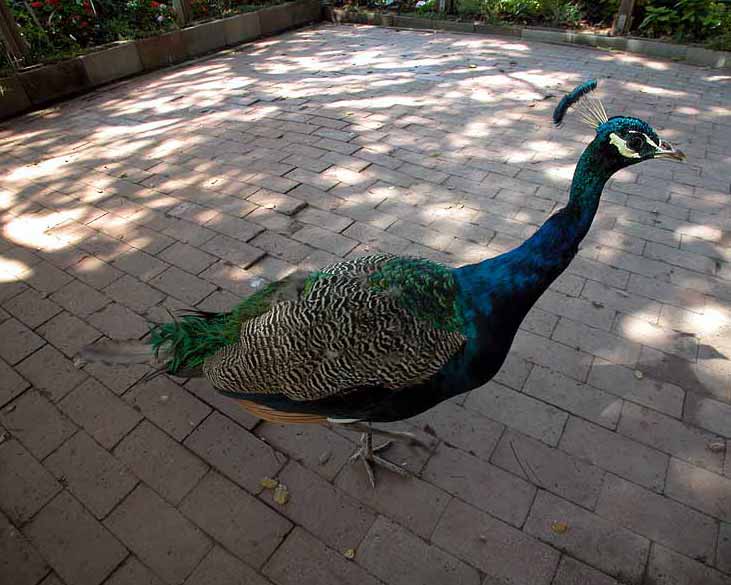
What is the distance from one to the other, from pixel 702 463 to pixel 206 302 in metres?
2.70

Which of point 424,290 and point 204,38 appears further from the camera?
point 204,38

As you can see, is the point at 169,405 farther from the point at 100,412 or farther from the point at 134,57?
the point at 134,57

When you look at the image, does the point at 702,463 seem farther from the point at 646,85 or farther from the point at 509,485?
the point at 646,85

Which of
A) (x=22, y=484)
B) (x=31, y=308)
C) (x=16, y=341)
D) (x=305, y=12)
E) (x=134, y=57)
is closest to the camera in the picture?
(x=22, y=484)

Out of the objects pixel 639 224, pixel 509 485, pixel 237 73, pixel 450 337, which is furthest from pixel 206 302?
pixel 237 73

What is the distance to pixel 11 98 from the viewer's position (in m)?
5.67

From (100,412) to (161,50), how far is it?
22.3 ft

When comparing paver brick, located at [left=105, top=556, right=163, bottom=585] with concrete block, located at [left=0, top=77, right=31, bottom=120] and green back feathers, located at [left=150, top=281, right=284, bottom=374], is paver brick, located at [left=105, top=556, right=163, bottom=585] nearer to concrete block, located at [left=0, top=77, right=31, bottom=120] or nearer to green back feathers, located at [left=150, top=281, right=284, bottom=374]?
green back feathers, located at [left=150, top=281, right=284, bottom=374]

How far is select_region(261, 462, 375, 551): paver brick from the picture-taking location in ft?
6.07

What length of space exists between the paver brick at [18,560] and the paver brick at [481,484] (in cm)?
158

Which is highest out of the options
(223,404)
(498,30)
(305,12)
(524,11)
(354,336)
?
(305,12)

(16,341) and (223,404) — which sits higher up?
(16,341)

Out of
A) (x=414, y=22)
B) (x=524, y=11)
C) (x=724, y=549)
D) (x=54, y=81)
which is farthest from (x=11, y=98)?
(x=524, y=11)

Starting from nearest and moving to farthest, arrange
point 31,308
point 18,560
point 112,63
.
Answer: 1. point 18,560
2. point 31,308
3. point 112,63
